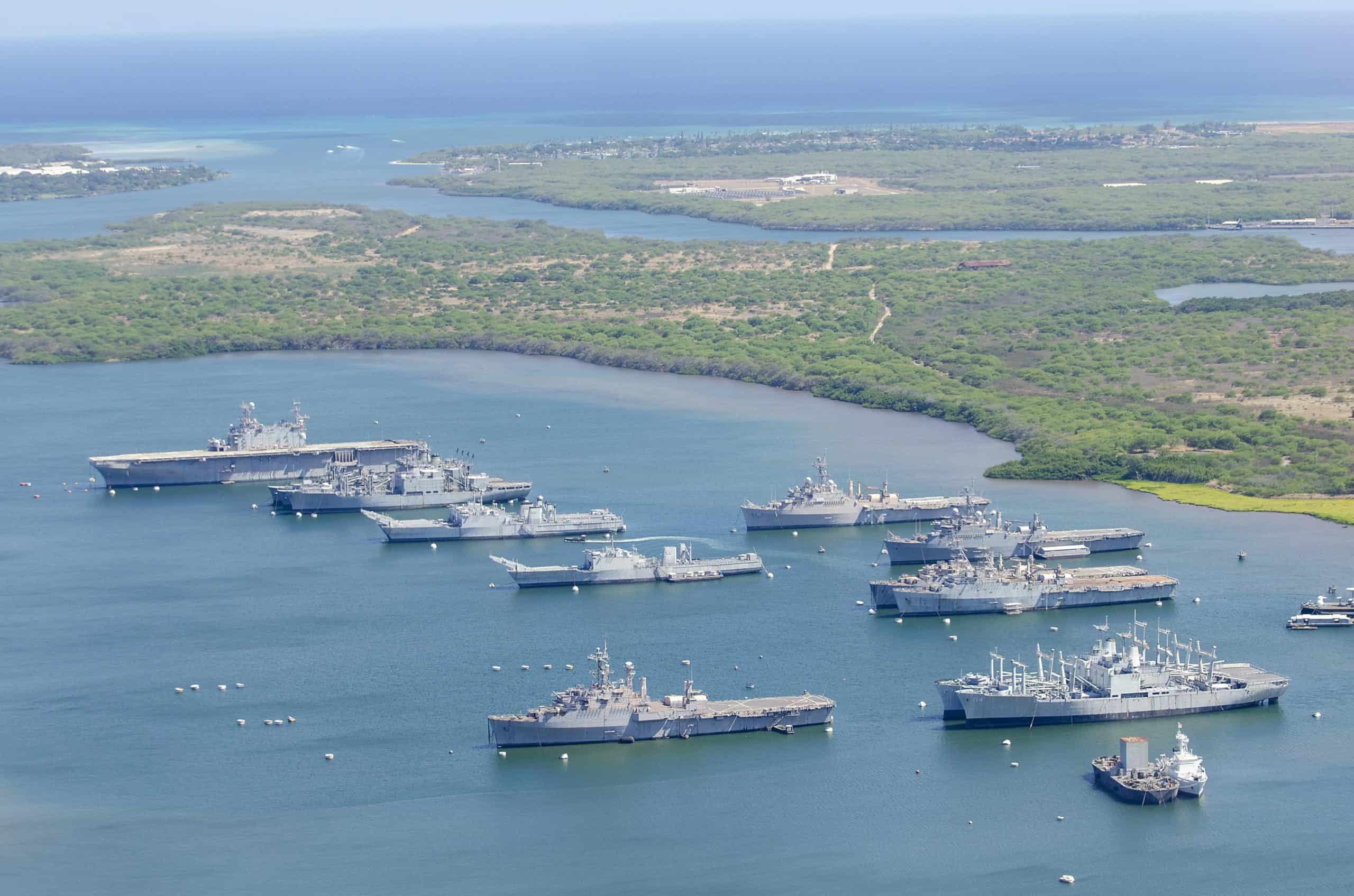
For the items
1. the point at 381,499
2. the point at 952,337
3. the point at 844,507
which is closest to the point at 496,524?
the point at 381,499

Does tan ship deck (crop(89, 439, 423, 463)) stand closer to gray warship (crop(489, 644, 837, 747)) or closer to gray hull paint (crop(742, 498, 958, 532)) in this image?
gray hull paint (crop(742, 498, 958, 532))

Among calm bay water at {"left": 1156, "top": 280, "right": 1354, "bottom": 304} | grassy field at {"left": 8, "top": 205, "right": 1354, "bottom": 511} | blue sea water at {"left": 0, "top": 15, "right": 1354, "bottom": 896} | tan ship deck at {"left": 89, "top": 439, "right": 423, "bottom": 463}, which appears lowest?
blue sea water at {"left": 0, "top": 15, "right": 1354, "bottom": 896}

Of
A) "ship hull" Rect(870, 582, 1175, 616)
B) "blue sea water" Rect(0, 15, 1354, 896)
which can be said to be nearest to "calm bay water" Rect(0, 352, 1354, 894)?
"blue sea water" Rect(0, 15, 1354, 896)

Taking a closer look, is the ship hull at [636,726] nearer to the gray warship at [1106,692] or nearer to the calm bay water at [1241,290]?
the gray warship at [1106,692]

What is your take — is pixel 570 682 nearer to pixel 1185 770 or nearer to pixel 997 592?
pixel 997 592

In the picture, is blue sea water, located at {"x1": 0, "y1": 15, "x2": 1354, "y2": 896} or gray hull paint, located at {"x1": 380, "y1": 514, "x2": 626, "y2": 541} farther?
gray hull paint, located at {"x1": 380, "y1": 514, "x2": 626, "y2": 541}
